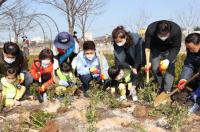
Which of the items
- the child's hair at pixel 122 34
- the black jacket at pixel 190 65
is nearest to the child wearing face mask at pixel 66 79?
the child's hair at pixel 122 34

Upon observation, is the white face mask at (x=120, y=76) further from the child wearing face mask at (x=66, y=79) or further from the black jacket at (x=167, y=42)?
the child wearing face mask at (x=66, y=79)

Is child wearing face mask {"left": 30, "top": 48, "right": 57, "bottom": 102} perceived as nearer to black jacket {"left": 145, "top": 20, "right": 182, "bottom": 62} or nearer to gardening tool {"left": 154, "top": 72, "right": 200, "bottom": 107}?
black jacket {"left": 145, "top": 20, "right": 182, "bottom": 62}

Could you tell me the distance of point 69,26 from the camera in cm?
2028

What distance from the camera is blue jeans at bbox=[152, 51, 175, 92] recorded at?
6109 millimetres

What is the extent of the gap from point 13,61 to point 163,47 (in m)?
2.43

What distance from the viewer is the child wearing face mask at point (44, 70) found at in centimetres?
664

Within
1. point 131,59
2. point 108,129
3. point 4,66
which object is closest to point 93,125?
point 108,129

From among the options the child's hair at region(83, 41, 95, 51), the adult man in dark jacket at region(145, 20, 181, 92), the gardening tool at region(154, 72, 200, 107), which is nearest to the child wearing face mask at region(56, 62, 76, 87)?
the child's hair at region(83, 41, 95, 51)

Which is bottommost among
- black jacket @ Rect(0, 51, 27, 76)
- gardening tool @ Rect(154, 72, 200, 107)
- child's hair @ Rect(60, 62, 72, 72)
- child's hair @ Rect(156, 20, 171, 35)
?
gardening tool @ Rect(154, 72, 200, 107)

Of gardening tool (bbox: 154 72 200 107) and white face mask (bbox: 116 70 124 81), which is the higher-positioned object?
white face mask (bbox: 116 70 124 81)

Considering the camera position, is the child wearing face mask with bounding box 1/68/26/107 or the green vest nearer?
the child wearing face mask with bounding box 1/68/26/107

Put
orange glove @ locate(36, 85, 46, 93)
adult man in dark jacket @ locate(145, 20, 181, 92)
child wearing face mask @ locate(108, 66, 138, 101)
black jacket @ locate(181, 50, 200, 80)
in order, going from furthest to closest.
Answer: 1. orange glove @ locate(36, 85, 46, 93)
2. child wearing face mask @ locate(108, 66, 138, 101)
3. adult man in dark jacket @ locate(145, 20, 181, 92)
4. black jacket @ locate(181, 50, 200, 80)

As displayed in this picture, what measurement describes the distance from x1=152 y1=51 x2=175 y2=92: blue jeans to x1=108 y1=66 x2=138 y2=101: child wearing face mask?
1.28ft

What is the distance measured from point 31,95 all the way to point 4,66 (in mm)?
654
